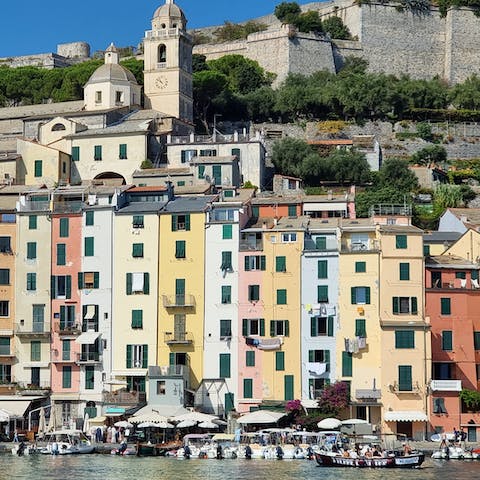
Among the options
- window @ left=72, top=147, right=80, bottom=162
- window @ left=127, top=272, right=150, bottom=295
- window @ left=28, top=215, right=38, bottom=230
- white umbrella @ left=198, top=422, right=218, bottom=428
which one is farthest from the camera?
window @ left=72, top=147, right=80, bottom=162

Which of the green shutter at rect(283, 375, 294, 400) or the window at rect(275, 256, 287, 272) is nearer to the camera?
the green shutter at rect(283, 375, 294, 400)

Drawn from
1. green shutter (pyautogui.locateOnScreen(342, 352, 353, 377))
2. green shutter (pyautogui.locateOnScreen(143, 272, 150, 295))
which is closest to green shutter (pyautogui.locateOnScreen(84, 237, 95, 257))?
green shutter (pyautogui.locateOnScreen(143, 272, 150, 295))

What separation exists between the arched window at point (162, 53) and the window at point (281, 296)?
41083mm

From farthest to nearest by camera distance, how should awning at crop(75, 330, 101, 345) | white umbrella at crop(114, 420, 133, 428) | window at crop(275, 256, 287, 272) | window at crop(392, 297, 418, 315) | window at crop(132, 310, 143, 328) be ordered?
window at crop(132, 310, 143, 328), awning at crop(75, 330, 101, 345), window at crop(275, 256, 287, 272), window at crop(392, 297, 418, 315), white umbrella at crop(114, 420, 133, 428)

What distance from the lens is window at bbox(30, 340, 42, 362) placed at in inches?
3095

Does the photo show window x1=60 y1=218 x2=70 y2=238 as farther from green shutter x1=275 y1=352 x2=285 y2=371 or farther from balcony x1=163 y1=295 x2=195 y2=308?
green shutter x1=275 y1=352 x2=285 y2=371

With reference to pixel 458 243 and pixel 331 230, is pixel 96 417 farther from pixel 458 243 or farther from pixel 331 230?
pixel 458 243

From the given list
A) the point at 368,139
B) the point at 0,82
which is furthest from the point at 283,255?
the point at 0,82

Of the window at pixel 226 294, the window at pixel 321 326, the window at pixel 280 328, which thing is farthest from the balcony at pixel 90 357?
the window at pixel 321 326

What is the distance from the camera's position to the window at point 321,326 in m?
75.2

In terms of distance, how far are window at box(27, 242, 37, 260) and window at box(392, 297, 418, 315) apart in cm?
2054

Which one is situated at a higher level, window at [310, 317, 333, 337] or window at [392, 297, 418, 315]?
window at [392, 297, 418, 315]

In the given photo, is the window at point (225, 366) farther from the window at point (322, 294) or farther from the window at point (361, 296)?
the window at point (361, 296)

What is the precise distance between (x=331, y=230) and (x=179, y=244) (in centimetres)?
846
